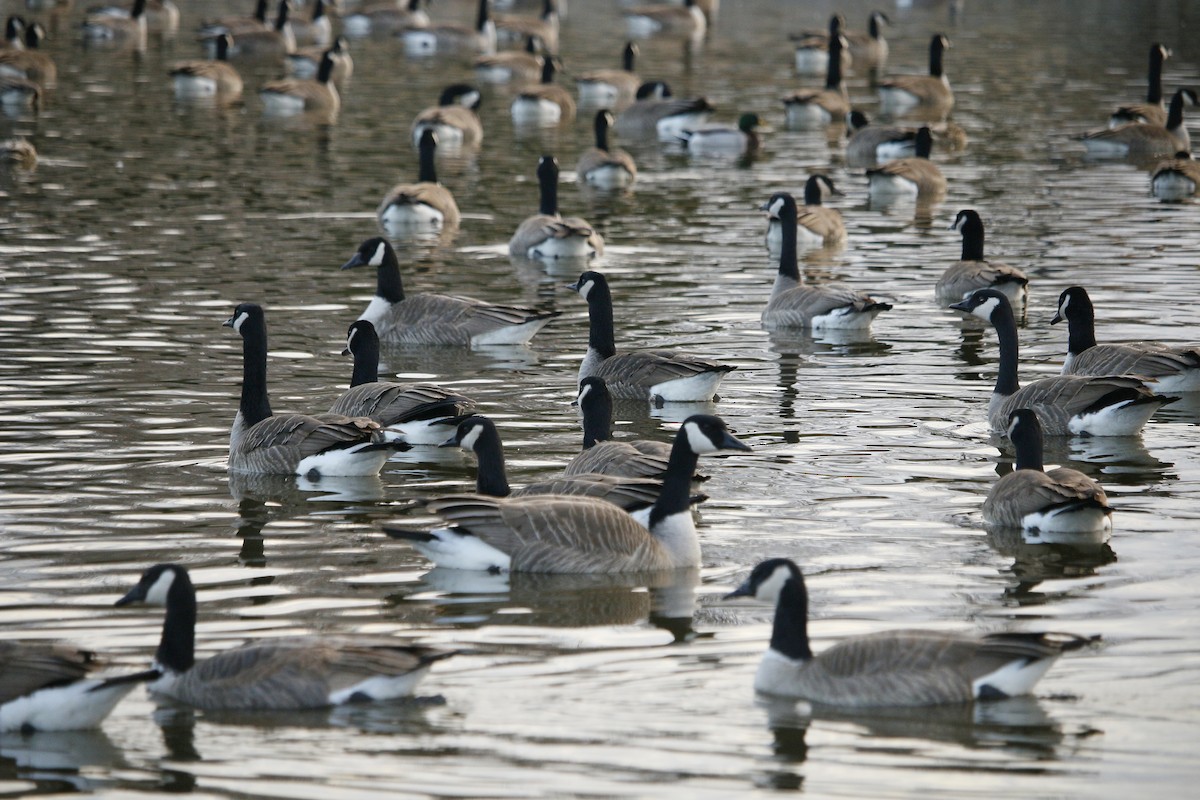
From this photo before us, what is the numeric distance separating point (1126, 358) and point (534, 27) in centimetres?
3747

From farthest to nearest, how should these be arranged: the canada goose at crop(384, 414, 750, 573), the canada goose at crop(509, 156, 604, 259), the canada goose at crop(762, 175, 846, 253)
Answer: the canada goose at crop(762, 175, 846, 253), the canada goose at crop(509, 156, 604, 259), the canada goose at crop(384, 414, 750, 573)

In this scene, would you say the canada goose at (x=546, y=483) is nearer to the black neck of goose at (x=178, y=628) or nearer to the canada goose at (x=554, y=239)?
the black neck of goose at (x=178, y=628)

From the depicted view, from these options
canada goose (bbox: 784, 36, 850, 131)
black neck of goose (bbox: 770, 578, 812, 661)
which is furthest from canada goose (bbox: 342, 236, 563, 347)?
canada goose (bbox: 784, 36, 850, 131)

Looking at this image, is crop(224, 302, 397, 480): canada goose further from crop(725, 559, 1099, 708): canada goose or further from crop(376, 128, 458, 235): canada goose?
crop(376, 128, 458, 235): canada goose

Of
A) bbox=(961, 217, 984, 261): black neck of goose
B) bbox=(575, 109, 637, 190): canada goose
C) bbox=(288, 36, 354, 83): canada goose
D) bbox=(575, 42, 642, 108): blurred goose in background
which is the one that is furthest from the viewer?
bbox=(288, 36, 354, 83): canada goose

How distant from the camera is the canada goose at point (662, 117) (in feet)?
112

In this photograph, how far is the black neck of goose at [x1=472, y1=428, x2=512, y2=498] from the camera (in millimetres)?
11836

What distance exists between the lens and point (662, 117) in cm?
3497

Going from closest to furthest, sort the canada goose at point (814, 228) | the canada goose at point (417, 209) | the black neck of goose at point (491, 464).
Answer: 1. the black neck of goose at point (491, 464)
2. the canada goose at point (814, 228)
3. the canada goose at point (417, 209)

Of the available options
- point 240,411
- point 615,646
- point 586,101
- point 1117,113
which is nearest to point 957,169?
point 1117,113

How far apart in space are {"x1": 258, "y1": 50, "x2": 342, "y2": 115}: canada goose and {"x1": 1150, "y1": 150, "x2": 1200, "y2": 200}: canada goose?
1661 centimetres

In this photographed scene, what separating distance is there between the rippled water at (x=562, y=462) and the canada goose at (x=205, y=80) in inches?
261

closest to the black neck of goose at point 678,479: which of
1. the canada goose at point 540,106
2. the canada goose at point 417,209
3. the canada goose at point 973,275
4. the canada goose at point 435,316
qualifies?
the canada goose at point 435,316

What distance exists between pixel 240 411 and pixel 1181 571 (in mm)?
6836
